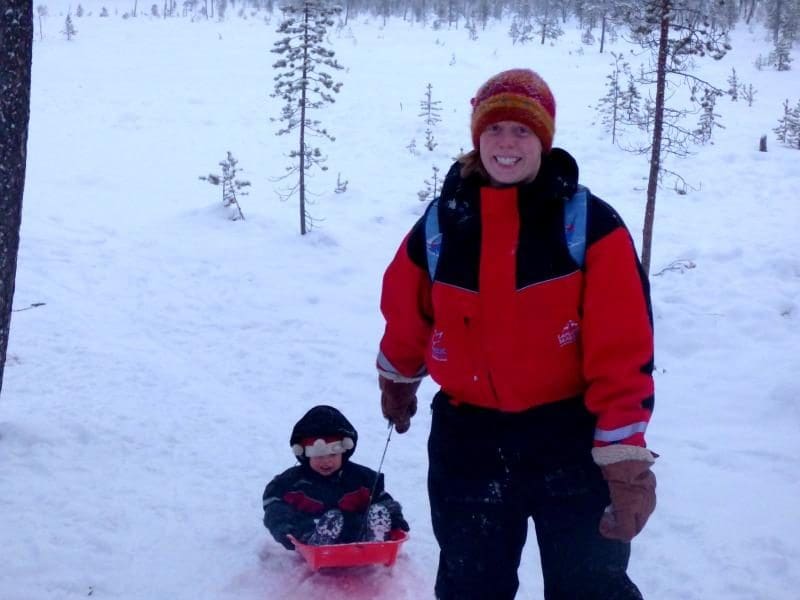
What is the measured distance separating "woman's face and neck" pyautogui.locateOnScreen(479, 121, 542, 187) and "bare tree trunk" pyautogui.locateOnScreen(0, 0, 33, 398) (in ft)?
8.14

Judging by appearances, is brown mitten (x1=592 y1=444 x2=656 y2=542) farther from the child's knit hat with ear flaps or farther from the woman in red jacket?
the child's knit hat with ear flaps

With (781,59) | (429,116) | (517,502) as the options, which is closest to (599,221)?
(517,502)

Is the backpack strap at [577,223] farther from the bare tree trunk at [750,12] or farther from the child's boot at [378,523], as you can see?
the bare tree trunk at [750,12]

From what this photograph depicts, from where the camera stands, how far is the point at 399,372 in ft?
9.76

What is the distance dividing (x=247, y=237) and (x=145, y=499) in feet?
32.3

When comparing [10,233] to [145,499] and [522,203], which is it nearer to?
[145,499]

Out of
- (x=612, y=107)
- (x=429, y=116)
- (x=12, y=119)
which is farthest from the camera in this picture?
(x=429, y=116)

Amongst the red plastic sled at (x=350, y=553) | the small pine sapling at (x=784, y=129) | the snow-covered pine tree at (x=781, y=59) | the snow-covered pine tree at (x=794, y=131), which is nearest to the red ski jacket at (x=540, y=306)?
the red plastic sled at (x=350, y=553)

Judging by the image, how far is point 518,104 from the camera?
98.5 inches

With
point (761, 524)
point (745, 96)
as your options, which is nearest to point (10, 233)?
point (761, 524)

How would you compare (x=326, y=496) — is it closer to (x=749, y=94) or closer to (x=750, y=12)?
(x=749, y=94)

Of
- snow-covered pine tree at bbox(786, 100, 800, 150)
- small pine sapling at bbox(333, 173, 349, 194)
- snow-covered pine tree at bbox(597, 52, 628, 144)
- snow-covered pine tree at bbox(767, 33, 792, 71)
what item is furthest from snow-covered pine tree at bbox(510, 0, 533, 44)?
small pine sapling at bbox(333, 173, 349, 194)

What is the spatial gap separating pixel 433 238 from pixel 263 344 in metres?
6.53

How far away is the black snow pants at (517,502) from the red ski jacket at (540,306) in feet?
0.30
